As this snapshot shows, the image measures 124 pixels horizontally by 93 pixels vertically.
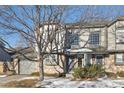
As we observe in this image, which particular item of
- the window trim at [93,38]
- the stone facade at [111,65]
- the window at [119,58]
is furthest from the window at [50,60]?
→ the window at [119,58]

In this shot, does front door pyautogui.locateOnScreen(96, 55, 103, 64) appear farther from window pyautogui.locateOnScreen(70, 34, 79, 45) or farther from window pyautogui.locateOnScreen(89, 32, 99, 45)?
window pyautogui.locateOnScreen(70, 34, 79, 45)

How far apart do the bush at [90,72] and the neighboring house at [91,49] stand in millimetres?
1808

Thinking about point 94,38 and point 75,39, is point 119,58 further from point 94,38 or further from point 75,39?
point 75,39

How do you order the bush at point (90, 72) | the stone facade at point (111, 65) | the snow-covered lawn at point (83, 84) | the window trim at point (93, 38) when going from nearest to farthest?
the snow-covered lawn at point (83, 84), the bush at point (90, 72), the stone facade at point (111, 65), the window trim at point (93, 38)

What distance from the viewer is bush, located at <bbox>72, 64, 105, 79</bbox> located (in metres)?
21.4

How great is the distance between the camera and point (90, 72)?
70.9 ft

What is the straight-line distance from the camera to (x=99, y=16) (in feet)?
74.3

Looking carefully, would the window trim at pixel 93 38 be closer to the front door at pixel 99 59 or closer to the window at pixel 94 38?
the window at pixel 94 38

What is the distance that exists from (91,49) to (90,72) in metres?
3.66

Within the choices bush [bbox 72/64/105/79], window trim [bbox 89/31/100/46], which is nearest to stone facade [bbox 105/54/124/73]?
window trim [bbox 89/31/100/46]

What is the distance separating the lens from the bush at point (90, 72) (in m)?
21.4

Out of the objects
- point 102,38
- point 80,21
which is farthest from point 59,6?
point 102,38

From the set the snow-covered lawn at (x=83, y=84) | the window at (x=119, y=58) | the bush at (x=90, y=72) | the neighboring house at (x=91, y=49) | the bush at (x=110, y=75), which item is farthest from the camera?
the window at (x=119, y=58)
